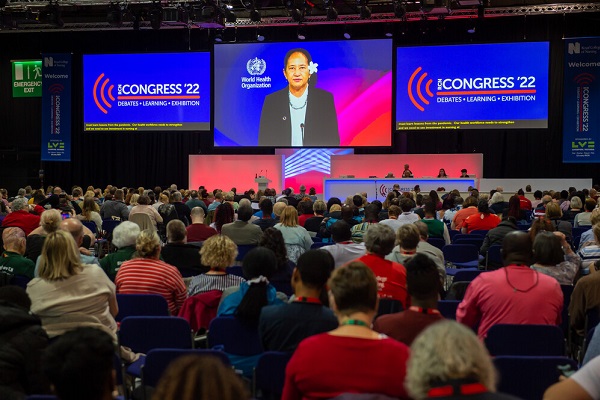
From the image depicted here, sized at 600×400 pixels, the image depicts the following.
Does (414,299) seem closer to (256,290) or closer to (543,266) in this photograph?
(256,290)

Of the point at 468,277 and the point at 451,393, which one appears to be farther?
the point at 468,277

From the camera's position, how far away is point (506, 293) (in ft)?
13.9

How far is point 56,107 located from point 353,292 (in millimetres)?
19980

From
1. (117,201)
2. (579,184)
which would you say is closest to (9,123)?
(117,201)

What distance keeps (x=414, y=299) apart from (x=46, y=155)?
63.1 feet

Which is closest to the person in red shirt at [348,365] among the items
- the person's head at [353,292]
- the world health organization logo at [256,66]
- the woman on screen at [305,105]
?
the person's head at [353,292]

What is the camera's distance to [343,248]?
6.37 meters

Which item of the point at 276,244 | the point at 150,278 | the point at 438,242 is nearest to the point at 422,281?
the point at 276,244

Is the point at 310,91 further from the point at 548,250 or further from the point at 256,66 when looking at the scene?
the point at 548,250

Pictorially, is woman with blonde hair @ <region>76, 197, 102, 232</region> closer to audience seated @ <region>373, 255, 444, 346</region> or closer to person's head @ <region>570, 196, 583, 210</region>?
person's head @ <region>570, 196, 583, 210</region>

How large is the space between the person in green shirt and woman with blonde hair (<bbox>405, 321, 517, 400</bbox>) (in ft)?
14.5

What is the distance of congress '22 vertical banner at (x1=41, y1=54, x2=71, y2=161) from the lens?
21047 millimetres

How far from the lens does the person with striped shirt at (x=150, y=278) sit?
530cm

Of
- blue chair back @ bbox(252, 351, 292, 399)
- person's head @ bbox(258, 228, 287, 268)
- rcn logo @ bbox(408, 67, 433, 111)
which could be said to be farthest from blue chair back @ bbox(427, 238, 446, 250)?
rcn logo @ bbox(408, 67, 433, 111)
